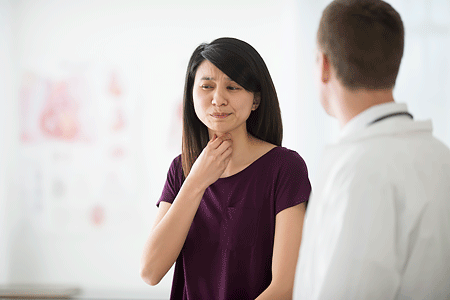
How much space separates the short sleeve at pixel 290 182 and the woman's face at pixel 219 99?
183mm

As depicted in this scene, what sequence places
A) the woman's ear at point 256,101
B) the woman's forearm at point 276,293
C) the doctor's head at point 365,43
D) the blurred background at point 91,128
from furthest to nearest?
the blurred background at point 91,128 < the woman's ear at point 256,101 < the woman's forearm at point 276,293 < the doctor's head at point 365,43

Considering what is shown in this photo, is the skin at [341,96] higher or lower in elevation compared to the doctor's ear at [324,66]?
lower

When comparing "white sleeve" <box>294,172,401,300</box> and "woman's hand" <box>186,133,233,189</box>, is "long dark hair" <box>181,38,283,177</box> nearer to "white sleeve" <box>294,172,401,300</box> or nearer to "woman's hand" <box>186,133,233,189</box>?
"woman's hand" <box>186,133,233,189</box>

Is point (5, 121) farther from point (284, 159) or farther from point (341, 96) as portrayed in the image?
point (341, 96)

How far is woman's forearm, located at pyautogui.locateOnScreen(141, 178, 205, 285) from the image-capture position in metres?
1.15

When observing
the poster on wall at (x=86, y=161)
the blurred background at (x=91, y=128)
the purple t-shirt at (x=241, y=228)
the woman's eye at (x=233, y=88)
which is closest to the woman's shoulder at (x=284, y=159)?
the purple t-shirt at (x=241, y=228)

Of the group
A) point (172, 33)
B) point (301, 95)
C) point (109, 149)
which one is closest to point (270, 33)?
point (301, 95)

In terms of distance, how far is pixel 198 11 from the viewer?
2961 millimetres

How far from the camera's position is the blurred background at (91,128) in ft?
9.71

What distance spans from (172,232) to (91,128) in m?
2.06

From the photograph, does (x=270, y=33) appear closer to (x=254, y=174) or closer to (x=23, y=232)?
(x=254, y=174)

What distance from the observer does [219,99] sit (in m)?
1.14

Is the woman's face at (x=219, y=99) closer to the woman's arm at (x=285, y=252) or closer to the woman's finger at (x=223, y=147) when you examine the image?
the woman's finger at (x=223, y=147)

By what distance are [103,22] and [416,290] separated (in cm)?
288
